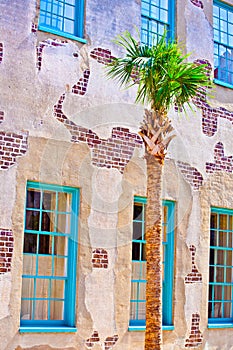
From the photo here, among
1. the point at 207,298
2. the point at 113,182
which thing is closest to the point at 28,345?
the point at 113,182

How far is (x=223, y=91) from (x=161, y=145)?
15.2ft

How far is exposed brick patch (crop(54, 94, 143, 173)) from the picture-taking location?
11.3 m

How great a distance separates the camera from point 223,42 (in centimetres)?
1470

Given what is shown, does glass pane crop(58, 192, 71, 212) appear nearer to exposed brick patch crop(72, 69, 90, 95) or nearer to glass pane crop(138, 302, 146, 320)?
exposed brick patch crop(72, 69, 90, 95)

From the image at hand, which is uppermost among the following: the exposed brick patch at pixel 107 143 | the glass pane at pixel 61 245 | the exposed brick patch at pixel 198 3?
the exposed brick patch at pixel 198 3

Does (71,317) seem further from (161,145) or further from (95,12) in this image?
(95,12)

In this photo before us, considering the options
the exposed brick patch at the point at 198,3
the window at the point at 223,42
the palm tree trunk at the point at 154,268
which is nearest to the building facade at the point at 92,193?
the exposed brick patch at the point at 198,3

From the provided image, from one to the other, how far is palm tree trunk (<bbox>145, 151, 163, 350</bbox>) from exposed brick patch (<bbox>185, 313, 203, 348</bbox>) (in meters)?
3.10

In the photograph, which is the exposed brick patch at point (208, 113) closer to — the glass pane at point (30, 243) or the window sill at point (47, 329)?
the glass pane at point (30, 243)

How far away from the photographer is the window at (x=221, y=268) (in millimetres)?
13617

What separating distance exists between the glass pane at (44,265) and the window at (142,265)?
1.74 metres

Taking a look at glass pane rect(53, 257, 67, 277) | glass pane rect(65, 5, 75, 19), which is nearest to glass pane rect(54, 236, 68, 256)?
glass pane rect(53, 257, 67, 277)

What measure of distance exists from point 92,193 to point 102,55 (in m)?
2.42

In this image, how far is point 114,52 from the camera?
12.2 m
